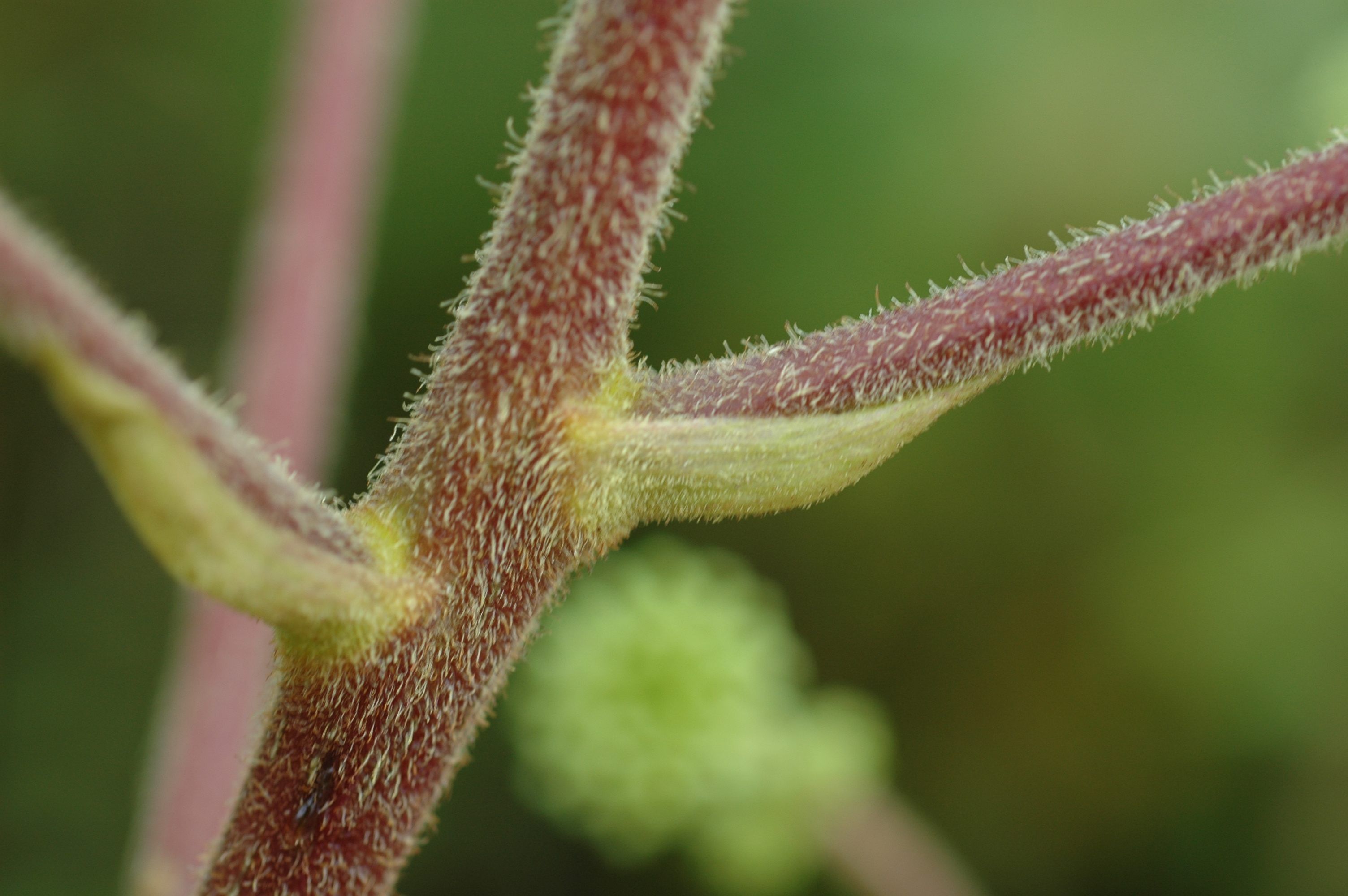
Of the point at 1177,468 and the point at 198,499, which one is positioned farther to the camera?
the point at 1177,468

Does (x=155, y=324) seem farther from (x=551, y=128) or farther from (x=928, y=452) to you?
(x=551, y=128)

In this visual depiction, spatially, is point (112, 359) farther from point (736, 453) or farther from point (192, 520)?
point (736, 453)

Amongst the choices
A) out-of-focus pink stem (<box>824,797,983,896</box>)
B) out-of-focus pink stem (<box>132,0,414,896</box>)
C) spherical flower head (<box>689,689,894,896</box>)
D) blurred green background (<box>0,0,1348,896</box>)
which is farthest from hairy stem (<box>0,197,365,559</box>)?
blurred green background (<box>0,0,1348,896</box>)

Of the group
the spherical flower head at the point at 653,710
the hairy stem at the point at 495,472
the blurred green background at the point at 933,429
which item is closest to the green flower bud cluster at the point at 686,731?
the spherical flower head at the point at 653,710

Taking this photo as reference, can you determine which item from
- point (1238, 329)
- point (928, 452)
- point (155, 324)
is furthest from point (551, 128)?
point (155, 324)

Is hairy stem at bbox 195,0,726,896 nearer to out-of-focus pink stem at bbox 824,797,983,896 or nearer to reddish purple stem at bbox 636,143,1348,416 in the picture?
reddish purple stem at bbox 636,143,1348,416

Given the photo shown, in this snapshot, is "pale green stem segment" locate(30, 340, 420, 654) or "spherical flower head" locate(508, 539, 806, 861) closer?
"pale green stem segment" locate(30, 340, 420, 654)

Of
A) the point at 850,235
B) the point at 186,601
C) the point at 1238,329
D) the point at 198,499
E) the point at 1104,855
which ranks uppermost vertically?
the point at 198,499
